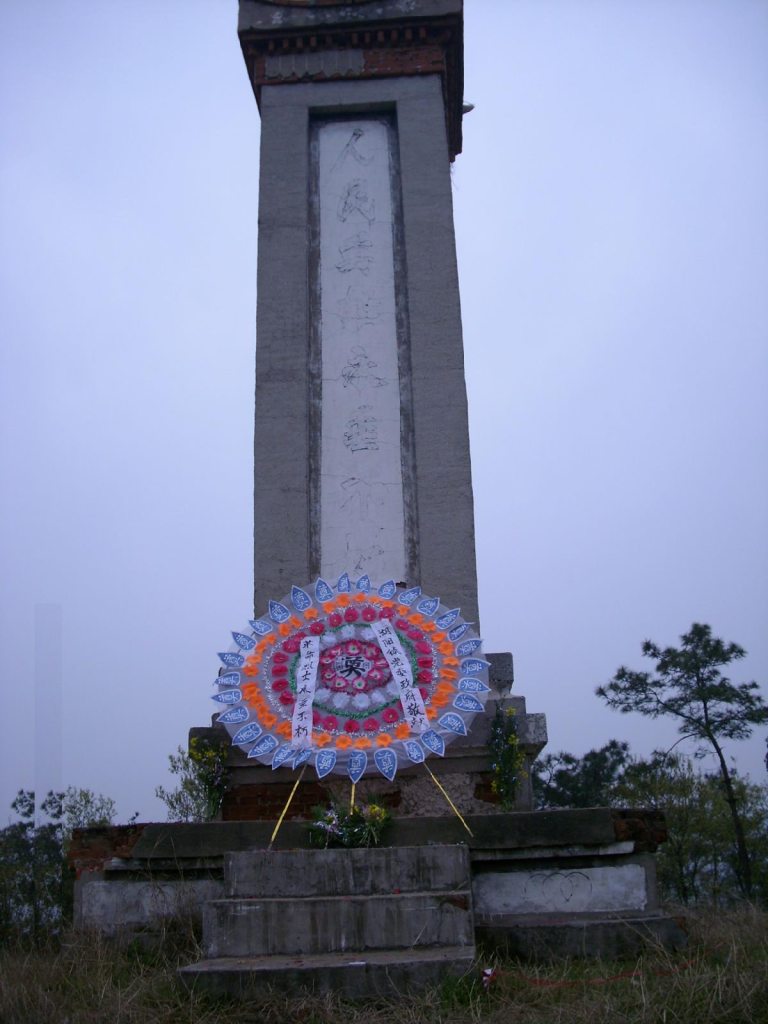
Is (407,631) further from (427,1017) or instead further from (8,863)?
(8,863)

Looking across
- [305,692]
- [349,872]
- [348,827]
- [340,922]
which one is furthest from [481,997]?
[305,692]

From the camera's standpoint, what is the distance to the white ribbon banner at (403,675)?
6.75 metres

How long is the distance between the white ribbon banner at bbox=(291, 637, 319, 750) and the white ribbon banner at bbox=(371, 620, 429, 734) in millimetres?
475

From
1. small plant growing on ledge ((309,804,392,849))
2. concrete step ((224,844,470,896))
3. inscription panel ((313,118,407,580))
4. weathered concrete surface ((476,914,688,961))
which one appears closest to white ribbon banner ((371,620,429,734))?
small plant growing on ledge ((309,804,392,849))

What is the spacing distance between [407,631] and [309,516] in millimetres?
2112

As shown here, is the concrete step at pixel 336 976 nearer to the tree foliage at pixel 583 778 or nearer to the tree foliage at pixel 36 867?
the tree foliage at pixel 36 867

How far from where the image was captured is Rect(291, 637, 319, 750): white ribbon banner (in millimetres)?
6668

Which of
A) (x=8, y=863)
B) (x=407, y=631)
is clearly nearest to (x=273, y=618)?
(x=407, y=631)

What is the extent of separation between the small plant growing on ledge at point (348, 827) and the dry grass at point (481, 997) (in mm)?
1061

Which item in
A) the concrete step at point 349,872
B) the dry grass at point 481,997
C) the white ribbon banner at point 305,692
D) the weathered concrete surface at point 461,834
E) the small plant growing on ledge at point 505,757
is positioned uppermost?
the white ribbon banner at point 305,692

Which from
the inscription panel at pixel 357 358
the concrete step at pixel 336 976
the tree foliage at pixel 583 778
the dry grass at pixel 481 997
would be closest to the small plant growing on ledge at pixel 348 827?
the dry grass at pixel 481 997

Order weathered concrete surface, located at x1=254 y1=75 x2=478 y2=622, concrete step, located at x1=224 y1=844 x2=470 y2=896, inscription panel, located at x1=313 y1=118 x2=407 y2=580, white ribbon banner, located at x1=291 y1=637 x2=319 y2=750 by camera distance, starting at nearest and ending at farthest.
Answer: concrete step, located at x1=224 y1=844 x2=470 y2=896 → white ribbon banner, located at x1=291 y1=637 x2=319 y2=750 → weathered concrete surface, located at x1=254 y1=75 x2=478 y2=622 → inscription panel, located at x1=313 y1=118 x2=407 y2=580

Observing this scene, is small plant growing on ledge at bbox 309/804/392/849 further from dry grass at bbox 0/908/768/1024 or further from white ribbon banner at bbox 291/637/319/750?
dry grass at bbox 0/908/768/1024

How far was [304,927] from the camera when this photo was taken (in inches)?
207
